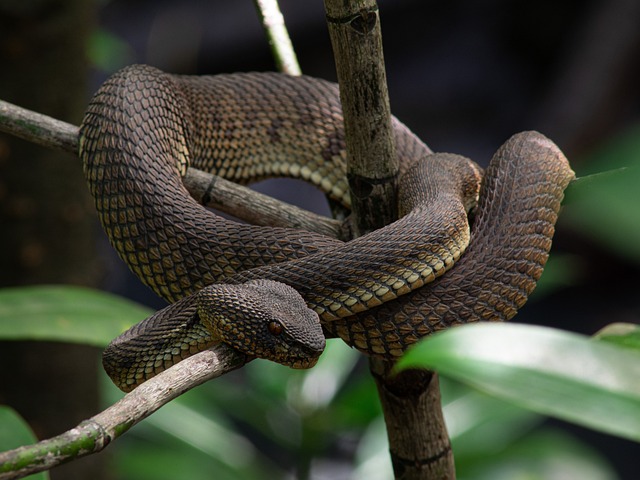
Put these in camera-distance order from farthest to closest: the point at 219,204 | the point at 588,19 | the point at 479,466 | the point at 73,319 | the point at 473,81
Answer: the point at 473,81 < the point at 588,19 < the point at 479,466 < the point at 73,319 < the point at 219,204

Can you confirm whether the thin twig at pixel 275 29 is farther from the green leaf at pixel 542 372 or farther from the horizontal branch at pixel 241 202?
the green leaf at pixel 542 372

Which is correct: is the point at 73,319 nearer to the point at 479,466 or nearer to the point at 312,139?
the point at 312,139

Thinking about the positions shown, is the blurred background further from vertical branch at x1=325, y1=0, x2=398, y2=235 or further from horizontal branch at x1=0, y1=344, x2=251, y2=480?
horizontal branch at x1=0, y1=344, x2=251, y2=480

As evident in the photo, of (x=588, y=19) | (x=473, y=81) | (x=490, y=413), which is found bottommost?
(x=490, y=413)

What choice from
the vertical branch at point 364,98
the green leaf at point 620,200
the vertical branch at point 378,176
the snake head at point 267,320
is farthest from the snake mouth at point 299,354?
the green leaf at point 620,200

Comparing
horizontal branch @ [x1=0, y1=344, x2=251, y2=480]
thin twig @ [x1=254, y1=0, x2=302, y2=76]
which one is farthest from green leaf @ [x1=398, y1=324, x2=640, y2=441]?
thin twig @ [x1=254, y1=0, x2=302, y2=76]

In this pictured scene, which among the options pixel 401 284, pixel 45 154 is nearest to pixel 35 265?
pixel 45 154

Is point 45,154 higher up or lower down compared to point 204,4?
lower down
